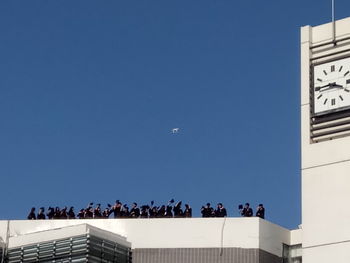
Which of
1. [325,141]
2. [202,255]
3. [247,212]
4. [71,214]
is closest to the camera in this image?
[202,255]

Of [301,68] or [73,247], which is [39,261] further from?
[301,68]

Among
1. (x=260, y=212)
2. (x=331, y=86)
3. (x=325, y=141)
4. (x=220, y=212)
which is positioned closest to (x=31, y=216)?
(x=220, y=212)

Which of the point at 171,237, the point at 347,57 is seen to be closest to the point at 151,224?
the point at 171,237

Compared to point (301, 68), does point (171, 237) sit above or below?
below

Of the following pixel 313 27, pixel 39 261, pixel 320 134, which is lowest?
pixel 39 261

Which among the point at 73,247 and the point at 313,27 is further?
the point at 313,27

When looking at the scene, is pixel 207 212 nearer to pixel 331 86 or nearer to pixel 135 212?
pixel 135 212

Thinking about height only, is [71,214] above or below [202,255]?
above

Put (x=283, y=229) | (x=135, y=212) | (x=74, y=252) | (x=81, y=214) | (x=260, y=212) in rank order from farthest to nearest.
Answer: (x=81, y=214) < (x=135, y=212) < (x=283, y=229) < (x=260, y=212) < (x=74, y=252)
